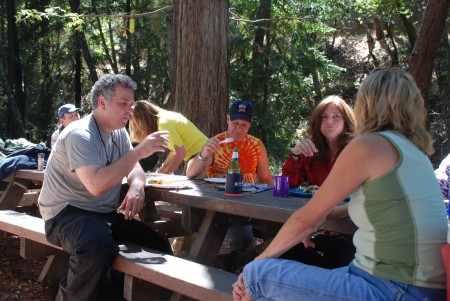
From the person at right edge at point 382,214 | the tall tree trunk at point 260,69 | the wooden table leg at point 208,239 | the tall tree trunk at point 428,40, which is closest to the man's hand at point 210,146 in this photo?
the wooden table leg at point 208,239

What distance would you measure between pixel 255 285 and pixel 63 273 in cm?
269

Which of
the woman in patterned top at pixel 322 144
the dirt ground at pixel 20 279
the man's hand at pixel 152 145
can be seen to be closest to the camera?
the man's hand at pixel 152 145

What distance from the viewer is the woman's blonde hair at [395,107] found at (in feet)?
5.93

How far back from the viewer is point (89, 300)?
2652 mm

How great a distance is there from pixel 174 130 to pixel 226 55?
1.50 meters

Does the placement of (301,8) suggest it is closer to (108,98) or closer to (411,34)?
(411,34)

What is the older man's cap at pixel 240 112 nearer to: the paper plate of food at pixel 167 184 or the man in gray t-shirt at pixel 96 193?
the paper plate of food at pixel 167 184

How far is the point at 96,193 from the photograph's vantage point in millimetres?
2775

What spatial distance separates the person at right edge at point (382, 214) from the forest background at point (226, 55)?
3.74 m

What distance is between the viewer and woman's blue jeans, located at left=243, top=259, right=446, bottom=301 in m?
1.63

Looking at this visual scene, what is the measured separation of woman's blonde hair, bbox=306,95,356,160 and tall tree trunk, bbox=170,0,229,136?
224 cm

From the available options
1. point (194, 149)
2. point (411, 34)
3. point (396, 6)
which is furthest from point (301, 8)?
point (194, 149)

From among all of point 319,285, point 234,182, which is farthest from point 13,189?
point 319,285

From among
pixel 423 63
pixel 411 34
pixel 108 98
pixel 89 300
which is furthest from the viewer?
pixel 411 34
